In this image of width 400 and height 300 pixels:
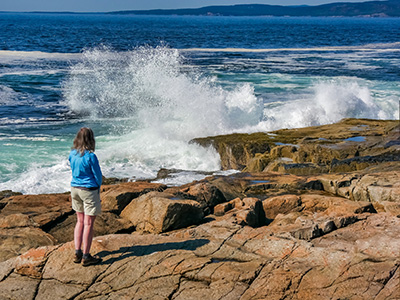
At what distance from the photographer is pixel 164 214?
612cm

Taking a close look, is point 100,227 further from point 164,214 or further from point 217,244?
point 217,244

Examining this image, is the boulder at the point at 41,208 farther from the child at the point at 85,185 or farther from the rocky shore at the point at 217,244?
→ the child at the point at 85,185

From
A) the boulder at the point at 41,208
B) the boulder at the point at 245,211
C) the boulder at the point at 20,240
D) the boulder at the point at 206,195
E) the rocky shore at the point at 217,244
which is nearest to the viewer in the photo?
the rocky shore at the point at 217,244

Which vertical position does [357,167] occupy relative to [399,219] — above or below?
below

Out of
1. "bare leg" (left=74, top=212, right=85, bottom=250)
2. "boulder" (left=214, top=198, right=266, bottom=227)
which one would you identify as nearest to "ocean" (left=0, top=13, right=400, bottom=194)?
"boulder" (left=214, top=198, right=266, bottom=227)

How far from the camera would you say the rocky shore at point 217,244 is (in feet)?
14.6

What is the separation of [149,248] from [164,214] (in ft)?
3.27

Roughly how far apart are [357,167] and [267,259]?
5.66 m

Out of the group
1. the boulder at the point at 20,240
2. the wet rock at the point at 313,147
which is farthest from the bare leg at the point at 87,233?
the wet rock at the point at 313,147

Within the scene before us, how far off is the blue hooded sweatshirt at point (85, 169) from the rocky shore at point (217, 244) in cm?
76

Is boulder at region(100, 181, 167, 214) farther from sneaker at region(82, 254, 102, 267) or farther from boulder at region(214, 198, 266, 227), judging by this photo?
sneaker at region(82, 254, 102, 267)

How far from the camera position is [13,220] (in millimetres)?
6414

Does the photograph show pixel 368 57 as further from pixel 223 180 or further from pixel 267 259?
pixel 267 259

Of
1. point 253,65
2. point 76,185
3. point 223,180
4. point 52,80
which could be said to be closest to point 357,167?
point 223,180
